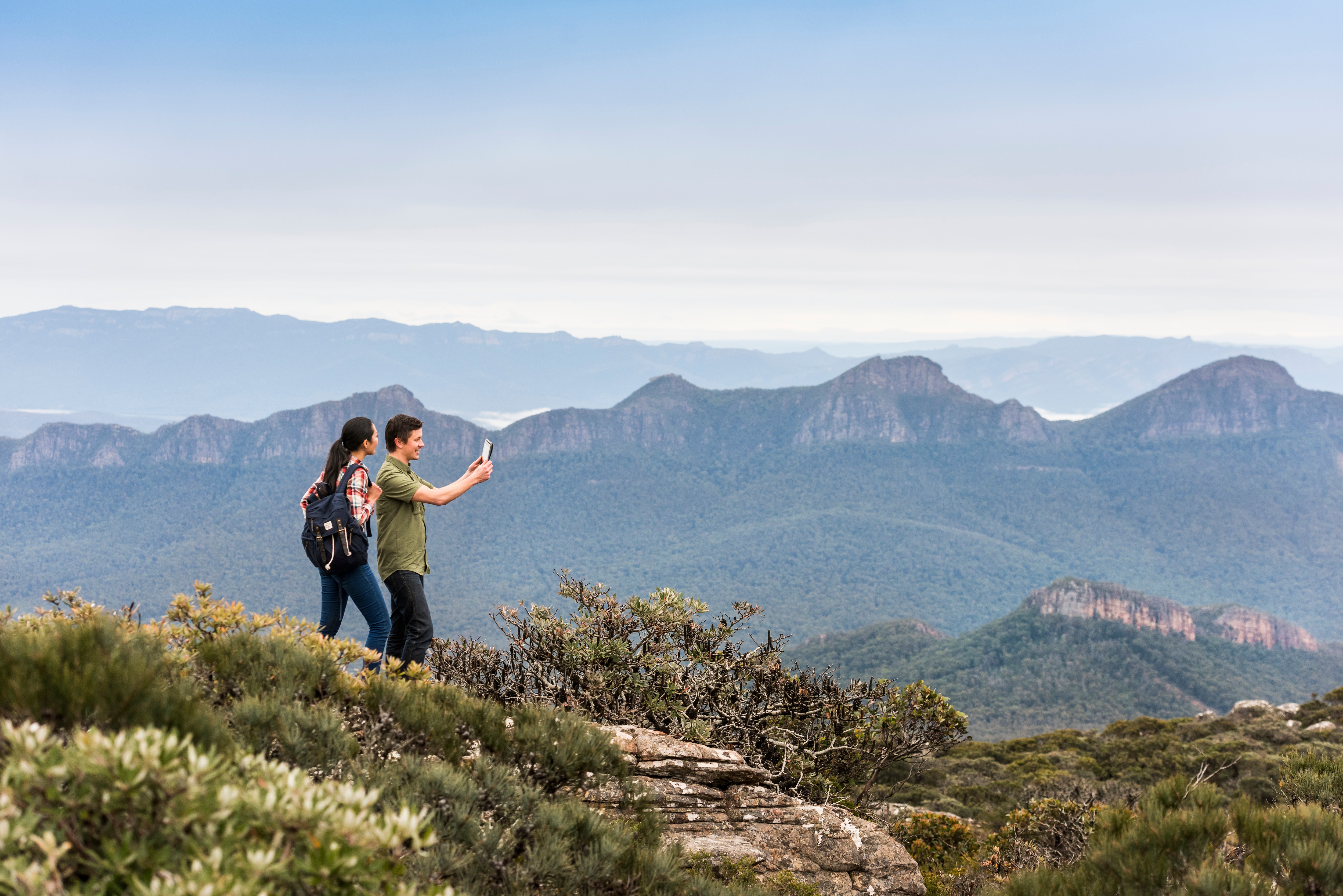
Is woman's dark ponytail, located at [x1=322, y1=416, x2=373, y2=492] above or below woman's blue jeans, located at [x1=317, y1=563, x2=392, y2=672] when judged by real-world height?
above

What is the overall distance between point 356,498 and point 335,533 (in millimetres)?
377

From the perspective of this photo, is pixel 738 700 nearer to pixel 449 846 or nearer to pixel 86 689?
pixel 449 846

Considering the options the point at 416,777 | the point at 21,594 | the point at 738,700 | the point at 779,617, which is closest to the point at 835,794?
the point at 738,700

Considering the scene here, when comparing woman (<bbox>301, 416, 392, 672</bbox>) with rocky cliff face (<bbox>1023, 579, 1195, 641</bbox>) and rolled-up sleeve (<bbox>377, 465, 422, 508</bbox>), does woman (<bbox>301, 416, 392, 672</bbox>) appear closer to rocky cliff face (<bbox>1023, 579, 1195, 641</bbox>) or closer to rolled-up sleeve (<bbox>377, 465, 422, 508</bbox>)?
rolled-up sleeve (<bbox>377, 465, 422, 508</bbox>)

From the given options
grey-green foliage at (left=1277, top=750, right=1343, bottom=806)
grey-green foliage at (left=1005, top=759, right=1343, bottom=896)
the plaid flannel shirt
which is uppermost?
the plaid flannel shirt

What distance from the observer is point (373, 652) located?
611 cm

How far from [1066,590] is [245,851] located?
129m

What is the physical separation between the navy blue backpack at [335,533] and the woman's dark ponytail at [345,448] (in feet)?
0.24

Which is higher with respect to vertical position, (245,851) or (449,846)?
(245,851)

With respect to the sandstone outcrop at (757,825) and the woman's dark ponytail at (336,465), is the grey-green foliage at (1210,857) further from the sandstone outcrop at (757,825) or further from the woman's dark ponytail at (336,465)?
the woman's dark ponytail at (336,465)

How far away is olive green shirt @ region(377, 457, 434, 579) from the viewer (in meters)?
7.48

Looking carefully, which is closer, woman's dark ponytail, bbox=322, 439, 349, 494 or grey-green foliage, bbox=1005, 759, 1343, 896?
grey-green foliage, bbox=1005, 759, 1343, 896

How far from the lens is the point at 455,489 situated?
7418 mm

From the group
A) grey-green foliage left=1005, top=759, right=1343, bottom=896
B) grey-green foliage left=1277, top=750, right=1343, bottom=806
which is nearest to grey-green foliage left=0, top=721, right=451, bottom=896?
grey-green foliage left=1005, top=759, right=1343, bottom=896
